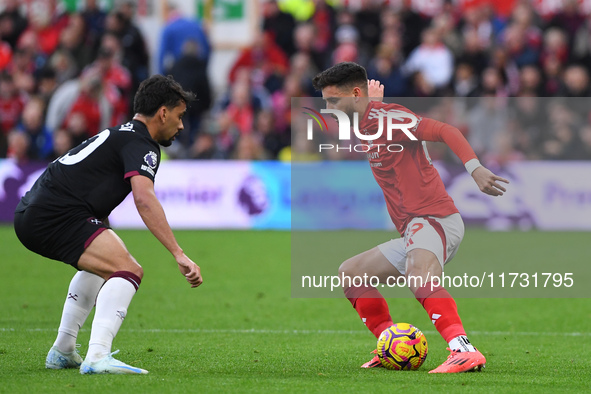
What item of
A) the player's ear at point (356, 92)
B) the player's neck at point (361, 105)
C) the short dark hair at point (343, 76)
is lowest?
the player's neck at point (361, 105)

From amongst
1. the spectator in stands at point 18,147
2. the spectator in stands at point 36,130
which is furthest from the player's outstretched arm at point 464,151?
the spectator in stands at point 36,130

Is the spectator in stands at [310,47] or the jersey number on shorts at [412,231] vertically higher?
the spectator in stands at [310,47]

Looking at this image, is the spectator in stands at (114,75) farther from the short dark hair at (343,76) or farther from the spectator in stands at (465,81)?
the short dark hair at (343,76)

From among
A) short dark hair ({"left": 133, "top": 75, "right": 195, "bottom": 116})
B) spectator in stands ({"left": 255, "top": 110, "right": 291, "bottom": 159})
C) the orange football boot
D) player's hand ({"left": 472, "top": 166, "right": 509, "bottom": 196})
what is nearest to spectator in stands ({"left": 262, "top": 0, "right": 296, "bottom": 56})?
spectator in stands ({"left": 255, "top": 110, "right": 291, "bottom": 159})

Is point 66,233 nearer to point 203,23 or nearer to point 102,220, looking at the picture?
point 102,220

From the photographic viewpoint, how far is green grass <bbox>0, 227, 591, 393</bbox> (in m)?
5.98

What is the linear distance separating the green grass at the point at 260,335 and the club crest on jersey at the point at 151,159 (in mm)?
1336

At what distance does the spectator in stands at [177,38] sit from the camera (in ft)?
63.8

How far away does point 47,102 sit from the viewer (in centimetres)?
1902

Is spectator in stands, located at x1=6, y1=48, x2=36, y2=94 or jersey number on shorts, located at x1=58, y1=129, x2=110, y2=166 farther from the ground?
→ spectator in stands, located at x1=6, y1=48, x2=36, y2=94

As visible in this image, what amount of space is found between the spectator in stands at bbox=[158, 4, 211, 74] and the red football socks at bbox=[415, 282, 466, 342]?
44.7ft

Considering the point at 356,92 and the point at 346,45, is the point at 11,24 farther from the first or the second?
the point at 356,92

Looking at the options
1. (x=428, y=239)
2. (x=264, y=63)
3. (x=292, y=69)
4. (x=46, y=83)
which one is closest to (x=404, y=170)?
(x=428, y=239)

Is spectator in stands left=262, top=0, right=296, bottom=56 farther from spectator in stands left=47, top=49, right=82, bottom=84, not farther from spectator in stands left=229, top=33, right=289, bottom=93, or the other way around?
spectator in stands left=47, top=49, right=82, bottom=84
